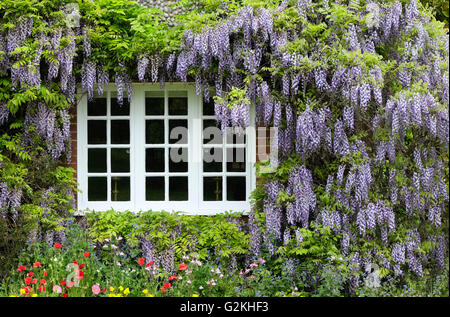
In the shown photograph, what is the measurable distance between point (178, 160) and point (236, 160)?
654 millimetres

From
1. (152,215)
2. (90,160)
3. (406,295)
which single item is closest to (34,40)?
(90,160)

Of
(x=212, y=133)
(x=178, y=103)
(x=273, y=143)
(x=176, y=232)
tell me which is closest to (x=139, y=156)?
(x=178, y=103)

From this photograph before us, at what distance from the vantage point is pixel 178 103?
5801mm

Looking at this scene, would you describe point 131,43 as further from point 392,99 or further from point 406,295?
point 406,295

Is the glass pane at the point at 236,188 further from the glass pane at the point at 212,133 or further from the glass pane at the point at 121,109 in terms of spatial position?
the glass pane at the point at 121,109

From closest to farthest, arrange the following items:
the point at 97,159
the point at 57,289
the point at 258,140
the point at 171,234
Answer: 1. the point at 57,289
2. the point at 171,234
3. the point at 258,140
4. the point at 97,159

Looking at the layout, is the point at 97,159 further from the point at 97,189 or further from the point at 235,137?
the point at 235,137

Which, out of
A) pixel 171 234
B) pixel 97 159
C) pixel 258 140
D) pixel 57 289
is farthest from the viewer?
pixel 97 159

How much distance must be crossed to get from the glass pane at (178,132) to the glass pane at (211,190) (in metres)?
0.51

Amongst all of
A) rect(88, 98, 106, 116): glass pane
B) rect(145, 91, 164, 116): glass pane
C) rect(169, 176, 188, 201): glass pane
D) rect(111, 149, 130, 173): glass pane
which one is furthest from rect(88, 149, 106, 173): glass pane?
rect(169, 176, 188, 201): glass pane

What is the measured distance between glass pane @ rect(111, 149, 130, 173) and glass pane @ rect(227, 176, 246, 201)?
3.80 feet

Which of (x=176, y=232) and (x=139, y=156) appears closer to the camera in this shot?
(x=176, y=232)

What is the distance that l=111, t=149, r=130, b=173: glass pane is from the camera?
5766mm

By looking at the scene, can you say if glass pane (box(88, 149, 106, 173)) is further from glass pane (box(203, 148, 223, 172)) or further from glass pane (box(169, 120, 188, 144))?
glass pane (box(203, 148, 223, 172))
